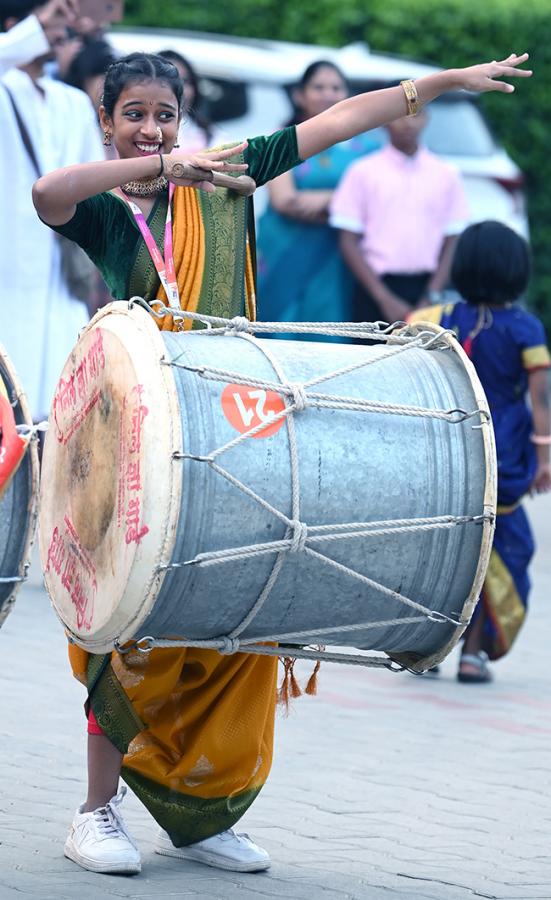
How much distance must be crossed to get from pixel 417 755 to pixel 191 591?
6.23ft

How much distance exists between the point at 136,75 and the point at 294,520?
1.06 meters

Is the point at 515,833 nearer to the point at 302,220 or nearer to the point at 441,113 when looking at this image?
the point at 302,220

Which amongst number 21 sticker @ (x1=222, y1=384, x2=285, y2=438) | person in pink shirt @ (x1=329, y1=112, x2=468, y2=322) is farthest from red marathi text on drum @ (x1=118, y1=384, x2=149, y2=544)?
person in pink shirt @ (x1=329, y1=112, x2=468, y2=322)

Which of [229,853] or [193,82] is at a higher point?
[193,82]

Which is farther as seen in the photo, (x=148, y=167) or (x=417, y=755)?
(x=417, y=755)

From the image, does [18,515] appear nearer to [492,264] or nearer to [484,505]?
[484,505]

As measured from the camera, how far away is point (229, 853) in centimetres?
378

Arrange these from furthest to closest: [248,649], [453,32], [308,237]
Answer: [453,32], [308,237], [248,649]

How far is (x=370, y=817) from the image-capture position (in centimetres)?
425

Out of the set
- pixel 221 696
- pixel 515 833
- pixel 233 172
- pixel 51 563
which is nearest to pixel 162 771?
pixel 221 696

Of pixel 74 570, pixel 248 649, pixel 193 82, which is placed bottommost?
pixel 248 649

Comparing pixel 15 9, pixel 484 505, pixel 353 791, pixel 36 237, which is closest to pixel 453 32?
pixel 15 9

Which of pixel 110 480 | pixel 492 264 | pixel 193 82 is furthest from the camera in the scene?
pixel 193 82

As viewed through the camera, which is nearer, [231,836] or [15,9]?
[231,836]
